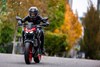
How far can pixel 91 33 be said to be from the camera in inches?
1291

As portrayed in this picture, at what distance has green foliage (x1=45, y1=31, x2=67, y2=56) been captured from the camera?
33.8 meters

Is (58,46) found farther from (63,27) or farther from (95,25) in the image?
(63,27)

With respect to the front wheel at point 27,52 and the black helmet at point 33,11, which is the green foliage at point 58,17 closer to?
the black helmet at point 33,11

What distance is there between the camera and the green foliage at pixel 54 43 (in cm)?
3384

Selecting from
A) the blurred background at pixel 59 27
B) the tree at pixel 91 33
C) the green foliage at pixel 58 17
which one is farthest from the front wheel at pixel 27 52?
the green foliage at pixel 58 17

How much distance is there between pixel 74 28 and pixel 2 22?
7.29 meters

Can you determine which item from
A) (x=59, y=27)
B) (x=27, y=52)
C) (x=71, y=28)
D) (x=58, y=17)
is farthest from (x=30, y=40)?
(x=58, y=17)

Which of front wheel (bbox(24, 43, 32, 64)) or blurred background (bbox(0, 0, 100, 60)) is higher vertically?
blurred background (bbox(0, 0, 100, 60))

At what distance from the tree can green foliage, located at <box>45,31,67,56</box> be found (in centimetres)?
217

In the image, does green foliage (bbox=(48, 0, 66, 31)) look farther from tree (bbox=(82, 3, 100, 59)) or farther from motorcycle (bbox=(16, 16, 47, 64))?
motorcycle (bbox=(16, 16, 47, 64))

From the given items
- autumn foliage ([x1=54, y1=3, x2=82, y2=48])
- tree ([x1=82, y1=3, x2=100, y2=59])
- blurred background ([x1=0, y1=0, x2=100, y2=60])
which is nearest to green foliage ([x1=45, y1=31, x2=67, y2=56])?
blurred background ([x1=0, y1=0, x2=100, y2=60])

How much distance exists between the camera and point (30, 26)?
11.7 metres

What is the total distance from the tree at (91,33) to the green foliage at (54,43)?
2.17 metres

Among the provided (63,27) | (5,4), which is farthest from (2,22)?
(63,27)
